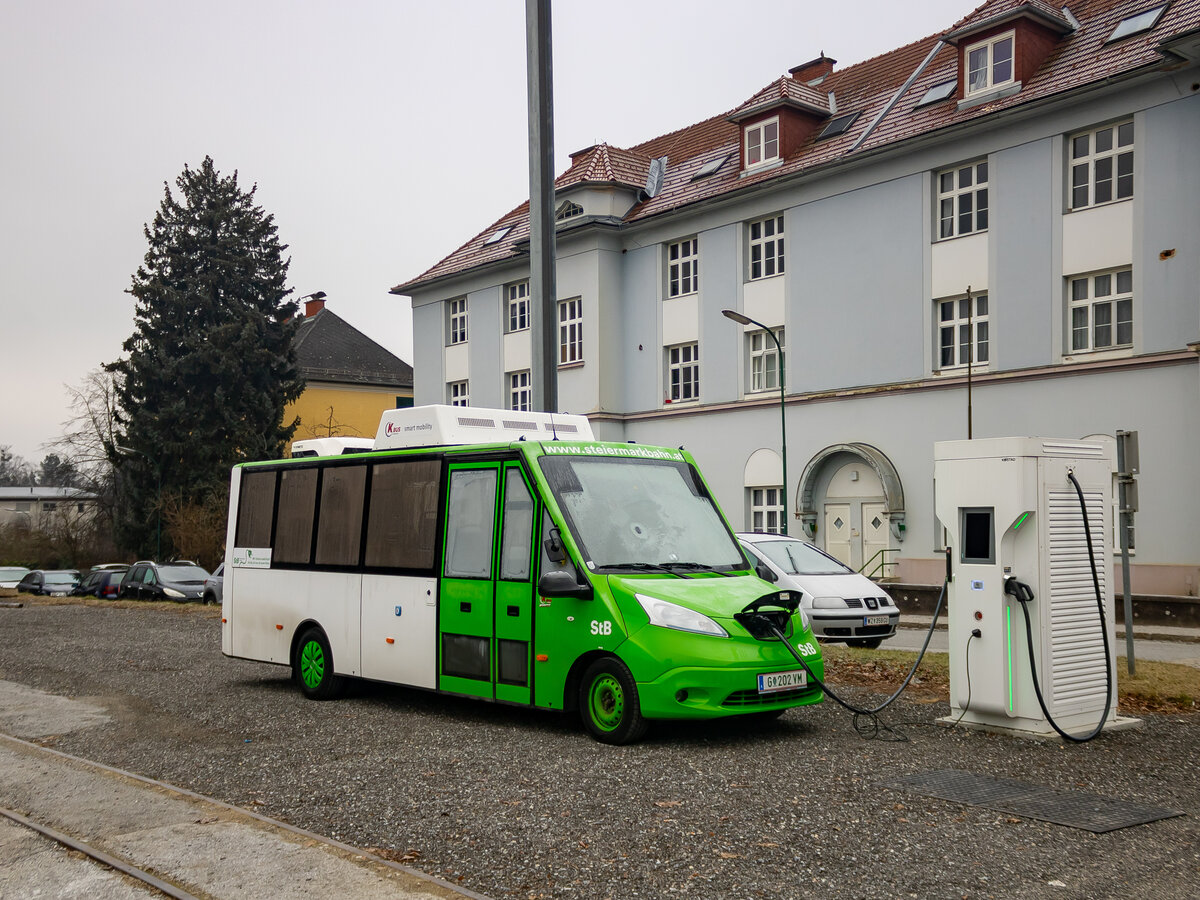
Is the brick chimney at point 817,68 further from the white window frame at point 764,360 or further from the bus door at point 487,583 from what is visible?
the bus door at point 487,583

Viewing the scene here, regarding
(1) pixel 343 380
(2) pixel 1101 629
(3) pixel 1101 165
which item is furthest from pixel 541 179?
(1) pixel 343 380

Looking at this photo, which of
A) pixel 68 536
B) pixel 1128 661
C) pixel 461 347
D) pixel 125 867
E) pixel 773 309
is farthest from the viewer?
pixel 68 536

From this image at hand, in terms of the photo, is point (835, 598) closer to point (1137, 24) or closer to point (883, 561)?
point (883, 561)

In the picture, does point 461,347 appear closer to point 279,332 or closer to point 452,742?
point 279,332

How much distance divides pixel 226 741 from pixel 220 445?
138 ft

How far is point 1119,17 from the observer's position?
Answer: 29328 mm

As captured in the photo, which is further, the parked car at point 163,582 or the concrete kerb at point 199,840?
the parked car at point 163,582

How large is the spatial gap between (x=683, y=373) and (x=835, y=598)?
2105cm

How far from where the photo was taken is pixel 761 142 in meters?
36.5

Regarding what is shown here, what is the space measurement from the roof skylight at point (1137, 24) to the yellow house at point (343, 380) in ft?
144

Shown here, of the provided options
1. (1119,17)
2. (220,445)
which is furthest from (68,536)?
(1119,17)

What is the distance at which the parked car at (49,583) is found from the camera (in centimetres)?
4591

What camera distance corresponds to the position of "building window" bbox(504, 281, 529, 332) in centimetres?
4303

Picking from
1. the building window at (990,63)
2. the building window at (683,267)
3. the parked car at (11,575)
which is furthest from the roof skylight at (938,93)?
the parked car at (11,575)
